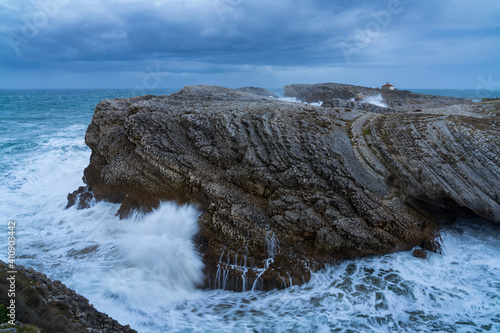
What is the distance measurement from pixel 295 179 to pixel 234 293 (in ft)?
17.4

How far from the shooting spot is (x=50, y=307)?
277 inches

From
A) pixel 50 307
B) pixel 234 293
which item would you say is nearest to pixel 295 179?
pixel 234 293

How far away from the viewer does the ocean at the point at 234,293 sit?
9.24m

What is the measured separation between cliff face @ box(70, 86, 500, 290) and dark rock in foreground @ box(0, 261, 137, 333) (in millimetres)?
4602

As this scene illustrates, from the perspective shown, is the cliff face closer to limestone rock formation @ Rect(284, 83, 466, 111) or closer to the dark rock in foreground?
the dark rock in foreground

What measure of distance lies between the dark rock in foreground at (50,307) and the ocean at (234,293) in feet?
5.57

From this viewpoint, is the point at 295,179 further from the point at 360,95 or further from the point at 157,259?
the point at 360,95

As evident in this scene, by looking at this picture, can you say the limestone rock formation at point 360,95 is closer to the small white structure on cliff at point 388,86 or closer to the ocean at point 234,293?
the small white structure on cliff at point 388,86

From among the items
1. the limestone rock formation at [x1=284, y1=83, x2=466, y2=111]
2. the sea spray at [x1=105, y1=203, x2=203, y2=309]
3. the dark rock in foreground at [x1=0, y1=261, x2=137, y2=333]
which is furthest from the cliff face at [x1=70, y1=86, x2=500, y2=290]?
the limestone rock formation at [x1=284, y1=83, x2=466, y2=111]

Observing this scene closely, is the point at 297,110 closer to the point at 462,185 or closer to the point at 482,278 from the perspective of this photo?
the point at 462,185

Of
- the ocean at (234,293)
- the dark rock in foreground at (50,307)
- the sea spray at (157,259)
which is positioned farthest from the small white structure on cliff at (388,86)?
the dark rock in foreground at (50,307)

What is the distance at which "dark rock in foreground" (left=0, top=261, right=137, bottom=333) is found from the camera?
6.31m

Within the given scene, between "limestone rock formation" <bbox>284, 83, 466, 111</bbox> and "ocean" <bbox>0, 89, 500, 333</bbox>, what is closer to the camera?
"ocean" <bbox>0, 89, 500, 333</bbox>

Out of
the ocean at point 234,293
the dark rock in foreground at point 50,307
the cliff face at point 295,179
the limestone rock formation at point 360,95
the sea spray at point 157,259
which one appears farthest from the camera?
the limestone rock formation at point 360,95
